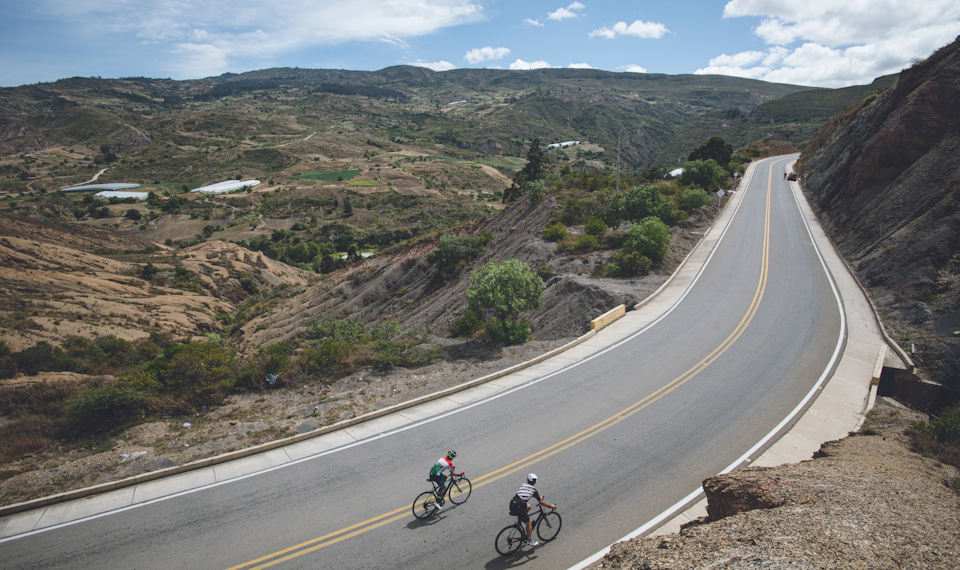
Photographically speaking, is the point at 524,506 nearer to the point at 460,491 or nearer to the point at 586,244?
the point at 460,491

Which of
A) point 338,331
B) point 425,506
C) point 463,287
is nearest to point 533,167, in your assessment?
point 463,287

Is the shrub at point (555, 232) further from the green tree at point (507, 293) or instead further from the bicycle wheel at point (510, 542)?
the bicycle wheel at point (510, 542)

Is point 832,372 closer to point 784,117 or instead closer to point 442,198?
point 442,198

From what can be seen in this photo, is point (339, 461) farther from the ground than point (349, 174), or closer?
closer

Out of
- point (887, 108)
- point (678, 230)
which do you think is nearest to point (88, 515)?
point (678, 230)

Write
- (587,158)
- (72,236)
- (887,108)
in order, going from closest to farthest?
(887,108), (72,236), (587,158)

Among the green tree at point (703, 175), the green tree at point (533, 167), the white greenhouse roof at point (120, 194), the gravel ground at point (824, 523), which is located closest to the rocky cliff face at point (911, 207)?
the green tree at point (703, 175)

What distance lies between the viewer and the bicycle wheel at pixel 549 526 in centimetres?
916

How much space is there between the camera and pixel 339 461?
11.9 metres

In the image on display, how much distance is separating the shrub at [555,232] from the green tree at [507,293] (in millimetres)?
17507

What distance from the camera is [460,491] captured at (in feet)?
33.2

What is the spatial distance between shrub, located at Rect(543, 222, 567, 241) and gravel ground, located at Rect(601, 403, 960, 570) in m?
29.3

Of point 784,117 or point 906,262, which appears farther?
point 784,117

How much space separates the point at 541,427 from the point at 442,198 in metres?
111
